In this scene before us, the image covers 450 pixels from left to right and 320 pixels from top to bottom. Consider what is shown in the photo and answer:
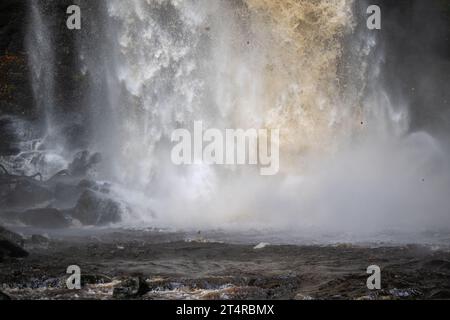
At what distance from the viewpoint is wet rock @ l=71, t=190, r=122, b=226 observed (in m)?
21.9

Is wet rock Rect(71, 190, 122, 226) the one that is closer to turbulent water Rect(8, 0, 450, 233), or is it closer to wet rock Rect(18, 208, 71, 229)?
wet rock Rect(18, 208, 71, 229)

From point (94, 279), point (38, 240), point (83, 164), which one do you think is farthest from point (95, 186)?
point (94, 279)

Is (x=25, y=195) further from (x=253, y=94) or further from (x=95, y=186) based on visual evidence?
(x=253, y=94)

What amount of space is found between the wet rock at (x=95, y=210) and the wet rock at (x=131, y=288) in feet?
35.0

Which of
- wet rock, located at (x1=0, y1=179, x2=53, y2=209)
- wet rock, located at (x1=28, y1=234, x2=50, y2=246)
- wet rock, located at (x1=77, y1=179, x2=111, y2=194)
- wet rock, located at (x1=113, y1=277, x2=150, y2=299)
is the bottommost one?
wet rock, located at (x1=113, y1=277, x2=150, y2=299)

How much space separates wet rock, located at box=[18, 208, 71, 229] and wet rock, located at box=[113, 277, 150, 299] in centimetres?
1054

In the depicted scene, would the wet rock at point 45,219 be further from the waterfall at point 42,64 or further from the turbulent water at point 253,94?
the waterfall at point 42,64

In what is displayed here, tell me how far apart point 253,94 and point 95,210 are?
8901 mm

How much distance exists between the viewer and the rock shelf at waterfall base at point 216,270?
11141 mm

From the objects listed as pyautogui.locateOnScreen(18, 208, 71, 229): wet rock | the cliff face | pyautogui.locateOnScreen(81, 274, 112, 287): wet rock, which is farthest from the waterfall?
pyautogui.locateOnScreen(81, 274, 112, 287): wet rock

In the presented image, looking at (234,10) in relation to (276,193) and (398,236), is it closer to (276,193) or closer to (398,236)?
(276,193)

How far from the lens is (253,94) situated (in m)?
26.1

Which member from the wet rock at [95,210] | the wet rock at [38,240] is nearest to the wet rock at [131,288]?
the wet rock at [38,240]
